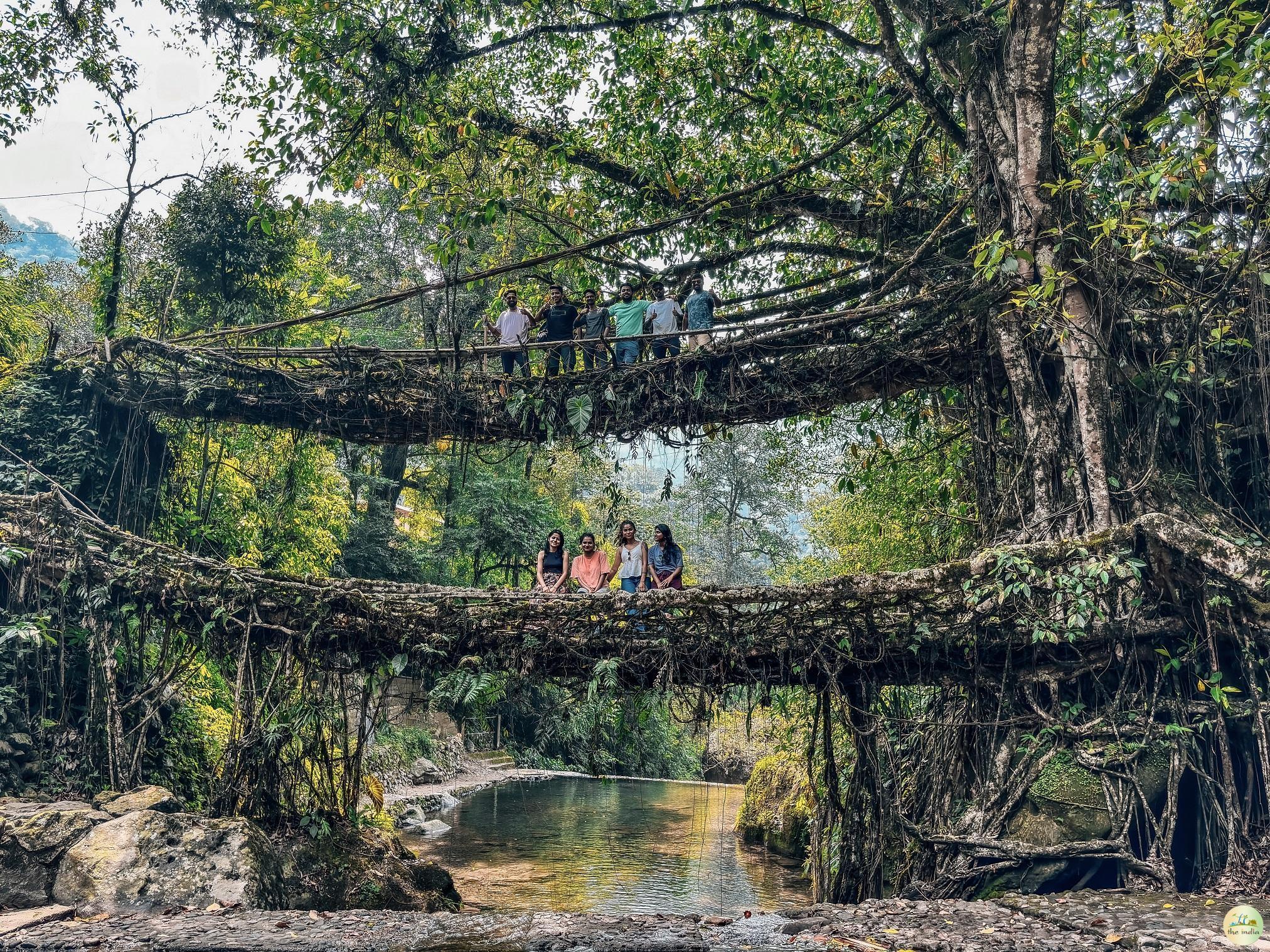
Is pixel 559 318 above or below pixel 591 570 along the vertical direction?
above

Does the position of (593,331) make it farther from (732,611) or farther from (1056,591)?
(1056,591)

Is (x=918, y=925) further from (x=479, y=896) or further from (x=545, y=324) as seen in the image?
(x=545, y=324)

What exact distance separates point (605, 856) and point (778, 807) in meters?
3.50

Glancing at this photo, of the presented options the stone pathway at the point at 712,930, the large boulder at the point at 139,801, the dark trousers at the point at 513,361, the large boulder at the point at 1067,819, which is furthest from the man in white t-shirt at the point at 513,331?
the large boulder at the point at 1067,819

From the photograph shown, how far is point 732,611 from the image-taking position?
8.13 m

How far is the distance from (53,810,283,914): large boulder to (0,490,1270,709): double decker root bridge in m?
1.89

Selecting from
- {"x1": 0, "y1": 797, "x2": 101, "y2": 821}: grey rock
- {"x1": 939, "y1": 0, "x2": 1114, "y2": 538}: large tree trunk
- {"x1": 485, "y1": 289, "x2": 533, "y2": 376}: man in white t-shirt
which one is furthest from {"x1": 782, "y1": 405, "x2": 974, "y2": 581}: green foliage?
{"x1": 0, "y1": 797, "x2": 101, "y2": 821}: grey rock

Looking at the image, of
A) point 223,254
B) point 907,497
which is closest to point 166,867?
point 907,497

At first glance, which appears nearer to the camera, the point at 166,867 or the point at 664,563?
the point at 166,867

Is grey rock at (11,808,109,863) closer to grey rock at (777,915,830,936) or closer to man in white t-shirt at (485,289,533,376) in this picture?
man in white t-shirt at (485,289,533,376)

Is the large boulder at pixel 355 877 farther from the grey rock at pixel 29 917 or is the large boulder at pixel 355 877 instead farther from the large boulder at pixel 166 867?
the grey rock at pixel 29 917

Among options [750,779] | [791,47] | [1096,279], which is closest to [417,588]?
[1096,279]

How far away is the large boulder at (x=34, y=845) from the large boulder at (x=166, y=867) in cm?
16

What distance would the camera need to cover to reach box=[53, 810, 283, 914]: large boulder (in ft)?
24.4
